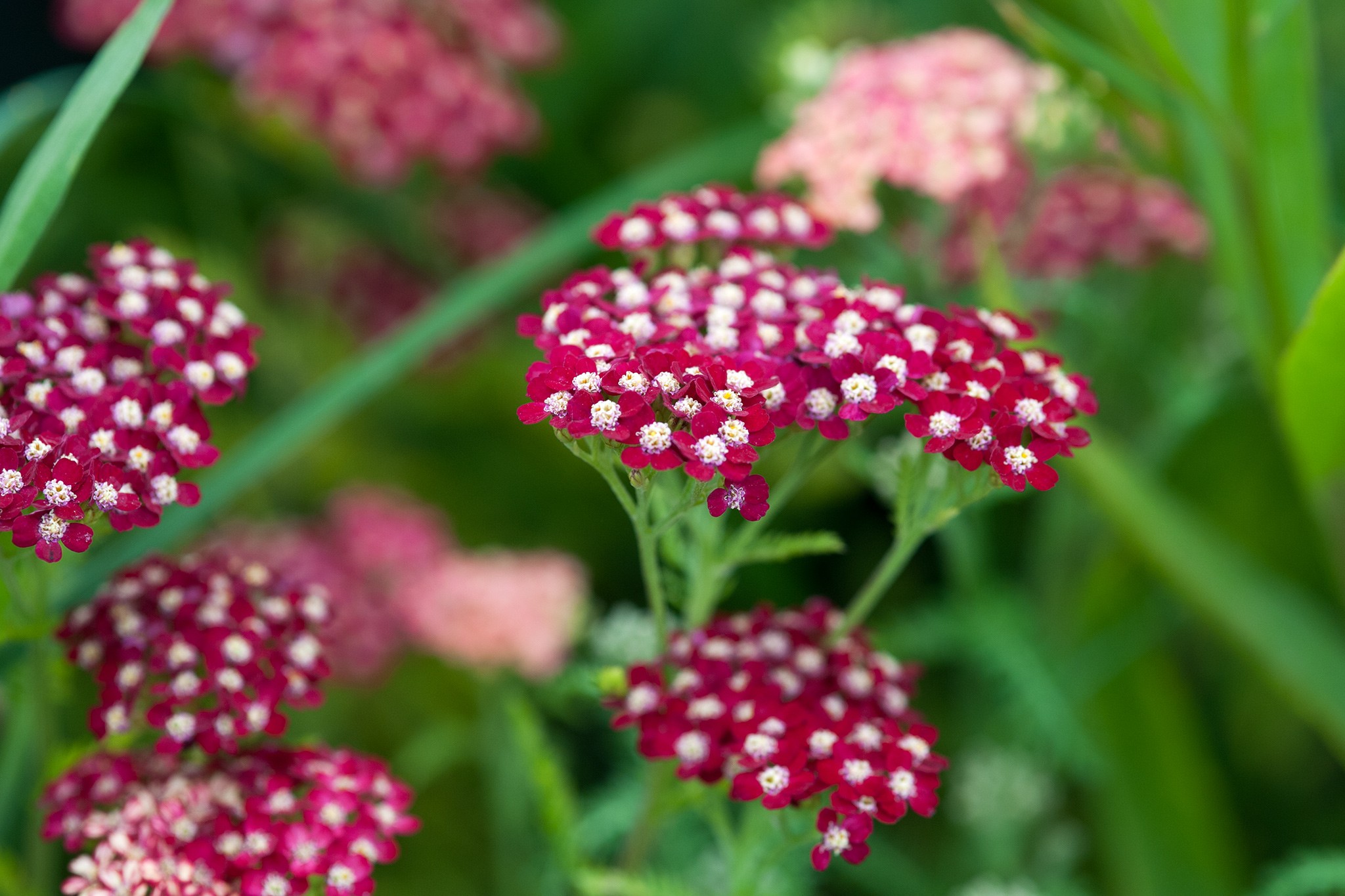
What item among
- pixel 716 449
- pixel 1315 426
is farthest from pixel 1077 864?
pixel 716 449

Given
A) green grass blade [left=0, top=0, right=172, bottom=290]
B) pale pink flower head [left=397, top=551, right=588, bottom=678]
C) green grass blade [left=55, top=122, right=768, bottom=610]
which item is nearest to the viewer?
green grass blade [left=0, top=0, right=172, bottom=290]

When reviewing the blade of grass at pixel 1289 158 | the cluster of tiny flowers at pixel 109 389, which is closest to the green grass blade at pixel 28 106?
the cluster of tiny flowers at pixel 109 389

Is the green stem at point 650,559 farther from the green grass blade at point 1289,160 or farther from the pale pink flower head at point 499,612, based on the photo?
the green grass blade at point 1289,160

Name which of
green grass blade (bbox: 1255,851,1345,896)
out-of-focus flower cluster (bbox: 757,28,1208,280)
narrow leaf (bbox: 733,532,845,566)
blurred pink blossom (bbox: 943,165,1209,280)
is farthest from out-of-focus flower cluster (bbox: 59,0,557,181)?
green grass blade (bbox: 1255,851,1345,896)

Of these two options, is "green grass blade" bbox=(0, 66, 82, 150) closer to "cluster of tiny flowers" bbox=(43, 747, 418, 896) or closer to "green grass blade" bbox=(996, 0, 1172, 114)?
"cluster of tiny flowers" bbox=(43, 747, 418, 896)

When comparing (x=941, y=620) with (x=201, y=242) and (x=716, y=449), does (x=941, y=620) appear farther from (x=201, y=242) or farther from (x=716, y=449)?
(x=201, y=242)
